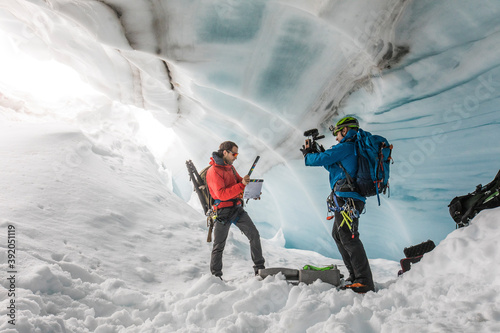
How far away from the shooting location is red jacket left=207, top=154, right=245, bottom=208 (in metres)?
2.88

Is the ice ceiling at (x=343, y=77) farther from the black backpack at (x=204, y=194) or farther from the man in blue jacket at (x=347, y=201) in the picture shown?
the black backpack at (x=204, y=194)

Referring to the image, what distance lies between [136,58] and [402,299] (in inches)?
226

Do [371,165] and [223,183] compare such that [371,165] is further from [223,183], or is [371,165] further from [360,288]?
[223,183]

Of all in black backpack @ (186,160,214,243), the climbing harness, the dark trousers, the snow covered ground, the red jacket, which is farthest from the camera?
black backpack @ (186,160,214,243)

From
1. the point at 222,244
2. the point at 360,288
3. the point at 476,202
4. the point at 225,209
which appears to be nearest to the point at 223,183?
the point at 225,209

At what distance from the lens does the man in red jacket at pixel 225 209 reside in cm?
295

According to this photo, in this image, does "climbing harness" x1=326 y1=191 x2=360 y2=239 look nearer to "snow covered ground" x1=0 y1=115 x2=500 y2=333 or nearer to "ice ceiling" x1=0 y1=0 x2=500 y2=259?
"snow covered ground" x1=0 y1=115 x2=500 y2=333

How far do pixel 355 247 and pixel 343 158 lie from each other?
29.0 inches

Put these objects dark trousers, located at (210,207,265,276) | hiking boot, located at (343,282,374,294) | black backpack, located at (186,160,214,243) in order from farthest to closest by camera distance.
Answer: black backpack, located at (186,160,214,243)
dark trousers, located at (210,207,265,276)
hiking boot, located at (343,282,374,294)

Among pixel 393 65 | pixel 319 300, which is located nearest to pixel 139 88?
pixel 393 65

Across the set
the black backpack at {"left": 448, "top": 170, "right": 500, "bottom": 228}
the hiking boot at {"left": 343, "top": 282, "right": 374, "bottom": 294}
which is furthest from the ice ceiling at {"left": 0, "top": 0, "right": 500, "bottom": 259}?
the hiking boot at {"left": 343, "top": 282, "right": 374, "bottom": 294}

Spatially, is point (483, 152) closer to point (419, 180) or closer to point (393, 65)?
point (419, 180)

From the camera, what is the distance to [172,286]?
301 centimetres

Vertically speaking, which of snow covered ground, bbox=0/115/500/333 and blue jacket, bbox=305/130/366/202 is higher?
blue jacket, bbox=305/130/366/202
